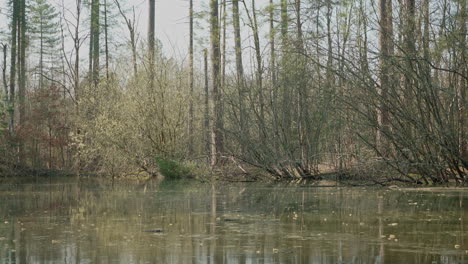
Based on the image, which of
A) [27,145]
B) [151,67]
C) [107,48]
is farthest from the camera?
[107,48]

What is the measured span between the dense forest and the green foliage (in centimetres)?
5

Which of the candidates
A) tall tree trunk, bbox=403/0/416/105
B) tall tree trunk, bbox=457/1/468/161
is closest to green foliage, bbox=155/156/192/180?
tall tree trunk, bbox=403/0/416/105

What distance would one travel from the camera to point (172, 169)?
22031mm

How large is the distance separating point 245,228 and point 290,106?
10.5 metres

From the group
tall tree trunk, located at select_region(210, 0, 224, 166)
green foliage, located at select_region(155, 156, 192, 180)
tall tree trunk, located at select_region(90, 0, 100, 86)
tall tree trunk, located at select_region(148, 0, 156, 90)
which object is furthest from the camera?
tall tree trunk, located at select_region(90, 0, 100, 86)

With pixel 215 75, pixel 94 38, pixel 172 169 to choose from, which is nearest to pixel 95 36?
pixel 94 38

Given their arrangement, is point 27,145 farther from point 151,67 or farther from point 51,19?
point 51,19

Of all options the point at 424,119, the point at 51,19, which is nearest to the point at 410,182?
the point at 424,119

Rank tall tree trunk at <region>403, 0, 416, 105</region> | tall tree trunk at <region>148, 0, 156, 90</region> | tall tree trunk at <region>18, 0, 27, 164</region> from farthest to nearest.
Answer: tall tree trunk at <region>18, 0, 27, 164</region> → tall tree trunk at <region>148, 0, 156, 90</region> → tall tree trunk at <region>403, 0, 416, 105</region>

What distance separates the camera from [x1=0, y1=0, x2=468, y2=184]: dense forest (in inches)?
501

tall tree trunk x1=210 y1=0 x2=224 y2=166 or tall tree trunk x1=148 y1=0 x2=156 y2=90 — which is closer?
tall tree trunk x1=210 y1=0 x2=224 y2=166

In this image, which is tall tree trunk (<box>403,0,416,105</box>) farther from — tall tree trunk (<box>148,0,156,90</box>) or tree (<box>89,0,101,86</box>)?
tree (<box>89,0,101,86</box>)

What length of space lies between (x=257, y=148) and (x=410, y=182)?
198 inches

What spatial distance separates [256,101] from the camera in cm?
1908
